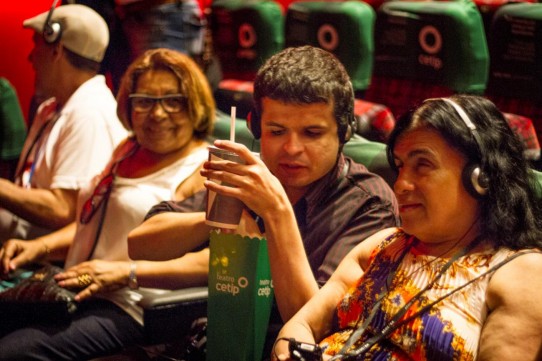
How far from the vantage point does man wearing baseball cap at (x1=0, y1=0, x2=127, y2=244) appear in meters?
2.71

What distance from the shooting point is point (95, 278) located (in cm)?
223

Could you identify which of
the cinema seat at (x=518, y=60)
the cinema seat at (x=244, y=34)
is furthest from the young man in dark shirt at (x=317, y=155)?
the cinema seat at (x=244, y=34)

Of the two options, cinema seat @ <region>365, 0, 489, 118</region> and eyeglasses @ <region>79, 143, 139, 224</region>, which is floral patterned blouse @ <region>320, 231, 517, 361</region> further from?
cinema seat @ <region>365, 0, 489, 118</region>

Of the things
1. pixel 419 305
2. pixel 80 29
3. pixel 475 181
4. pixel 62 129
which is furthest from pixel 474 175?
pixel 80 29

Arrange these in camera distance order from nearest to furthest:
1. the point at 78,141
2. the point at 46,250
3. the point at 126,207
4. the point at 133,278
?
1. the point at 133,278
2. the point at 126,207
3. the point at 46,250
4. the point at 78,141

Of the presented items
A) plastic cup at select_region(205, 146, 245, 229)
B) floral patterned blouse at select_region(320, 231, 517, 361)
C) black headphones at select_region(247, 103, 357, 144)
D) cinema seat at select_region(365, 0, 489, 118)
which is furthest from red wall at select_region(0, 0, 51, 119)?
floral patterned blouse at select_region(320, 231, 517, 361)

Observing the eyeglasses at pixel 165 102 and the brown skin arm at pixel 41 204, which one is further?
the brown skin arm at pixel 41 204

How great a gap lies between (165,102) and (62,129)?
22.8 inches

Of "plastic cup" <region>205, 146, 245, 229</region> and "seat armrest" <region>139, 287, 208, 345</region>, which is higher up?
"plastic cup" <region>205, 146, 245, 229</region>

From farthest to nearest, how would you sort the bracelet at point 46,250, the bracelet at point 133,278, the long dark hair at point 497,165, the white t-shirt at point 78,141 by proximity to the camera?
1. the white t-shirt at point 78,141
2. the bracelet at point 46,250
3. the bracelet at point 133,278
4. the long dark hair at point 497,165

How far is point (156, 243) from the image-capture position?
81.7 inches

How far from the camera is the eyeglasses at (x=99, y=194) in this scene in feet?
8.02

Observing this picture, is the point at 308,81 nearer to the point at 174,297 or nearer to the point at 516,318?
the point at 174,297

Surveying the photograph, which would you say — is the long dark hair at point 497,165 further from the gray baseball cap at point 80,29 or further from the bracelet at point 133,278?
the gray baseball cap at point 80,29
